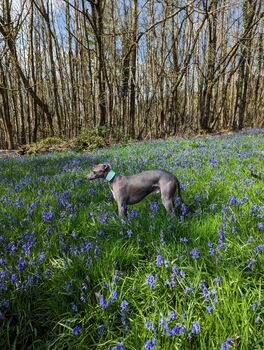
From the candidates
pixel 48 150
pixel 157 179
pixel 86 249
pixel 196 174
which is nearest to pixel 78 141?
pixel 48 150

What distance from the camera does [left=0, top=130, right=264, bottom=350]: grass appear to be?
1775 millimetres

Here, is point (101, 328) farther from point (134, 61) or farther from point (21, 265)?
point (134, 61)

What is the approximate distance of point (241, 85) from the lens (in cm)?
2020

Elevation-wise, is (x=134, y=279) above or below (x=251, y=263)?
below

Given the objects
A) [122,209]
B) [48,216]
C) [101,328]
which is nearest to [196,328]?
[101,328]

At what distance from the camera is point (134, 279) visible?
231 cm

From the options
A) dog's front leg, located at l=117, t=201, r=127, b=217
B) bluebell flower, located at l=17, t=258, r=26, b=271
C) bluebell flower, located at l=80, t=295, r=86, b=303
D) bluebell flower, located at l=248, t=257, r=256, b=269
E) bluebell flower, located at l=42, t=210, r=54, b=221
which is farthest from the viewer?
dog's front leg, located at l=117, t=201, r=127, b=217

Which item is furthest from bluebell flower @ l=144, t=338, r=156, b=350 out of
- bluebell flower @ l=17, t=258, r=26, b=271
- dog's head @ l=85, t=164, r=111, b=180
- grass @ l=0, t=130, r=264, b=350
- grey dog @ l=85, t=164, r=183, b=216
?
dog's head @ l=85, t=164, r=111, b=180

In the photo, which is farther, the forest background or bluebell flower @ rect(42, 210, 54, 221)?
the forest background

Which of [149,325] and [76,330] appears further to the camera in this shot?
[76,330]

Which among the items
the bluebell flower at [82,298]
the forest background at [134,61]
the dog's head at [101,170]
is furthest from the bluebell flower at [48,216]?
the forest background at [134,61]

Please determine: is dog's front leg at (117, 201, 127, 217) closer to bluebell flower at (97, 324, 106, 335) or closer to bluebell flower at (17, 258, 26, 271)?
bluebell flower at (17, 258, 26, 271)

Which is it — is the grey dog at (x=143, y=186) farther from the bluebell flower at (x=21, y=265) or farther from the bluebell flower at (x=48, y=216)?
the bluebell flower at (x=21, y=265)

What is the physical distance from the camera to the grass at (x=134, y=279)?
1775 millimetres
